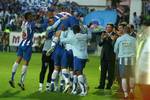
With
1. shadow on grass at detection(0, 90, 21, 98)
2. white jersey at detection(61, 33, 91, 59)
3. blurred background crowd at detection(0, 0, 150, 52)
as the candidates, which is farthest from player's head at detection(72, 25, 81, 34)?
blurred background crowd at detection(0, 0, 150, 52)

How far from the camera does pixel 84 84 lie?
15.7 m

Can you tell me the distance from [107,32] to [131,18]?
27532 millimetres

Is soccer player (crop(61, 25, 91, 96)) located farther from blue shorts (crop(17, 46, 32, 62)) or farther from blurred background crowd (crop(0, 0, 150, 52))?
blurred background crowd (crop(0, 0, 150, 52))

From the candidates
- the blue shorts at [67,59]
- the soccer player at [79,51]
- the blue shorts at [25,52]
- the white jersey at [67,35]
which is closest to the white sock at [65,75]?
the blue shorts at [67,59]

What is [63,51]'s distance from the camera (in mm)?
16234

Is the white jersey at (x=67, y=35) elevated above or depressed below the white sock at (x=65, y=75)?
above

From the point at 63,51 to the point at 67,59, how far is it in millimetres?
303

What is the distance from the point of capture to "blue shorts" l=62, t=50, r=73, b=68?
15945 mm

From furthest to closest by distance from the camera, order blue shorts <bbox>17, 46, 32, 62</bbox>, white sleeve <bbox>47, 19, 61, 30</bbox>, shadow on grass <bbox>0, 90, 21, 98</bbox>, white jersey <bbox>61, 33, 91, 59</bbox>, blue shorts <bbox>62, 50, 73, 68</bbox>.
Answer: blue shorts <bbox>17, 46, 32, 62</bbox>, blue shorts <bbox>62, 50, 73, 68</bbox>, white sleeve <bbox>47, 19, 61, 30</bbox>, white jersey <bbox>61, 33, 91, 59</bbox>, shadow on grass <bbox>0, 90, 21, 98</bbox>

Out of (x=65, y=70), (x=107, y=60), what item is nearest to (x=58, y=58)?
(x=65, y=70)

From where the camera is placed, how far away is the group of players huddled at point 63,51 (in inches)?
614

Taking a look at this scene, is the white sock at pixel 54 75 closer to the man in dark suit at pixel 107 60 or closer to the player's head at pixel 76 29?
the player's head at pixel 76 29

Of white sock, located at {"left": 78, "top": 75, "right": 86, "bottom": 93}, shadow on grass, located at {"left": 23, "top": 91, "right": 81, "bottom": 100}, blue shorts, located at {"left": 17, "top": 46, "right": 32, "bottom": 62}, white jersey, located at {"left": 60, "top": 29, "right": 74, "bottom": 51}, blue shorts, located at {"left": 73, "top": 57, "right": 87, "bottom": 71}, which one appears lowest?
shadow on grass, located at {"left": 23, "top": 91, "right": 81, "bottom": 100}

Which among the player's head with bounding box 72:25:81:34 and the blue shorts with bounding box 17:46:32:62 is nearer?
the player's head with bounding box 72:25:81:34
